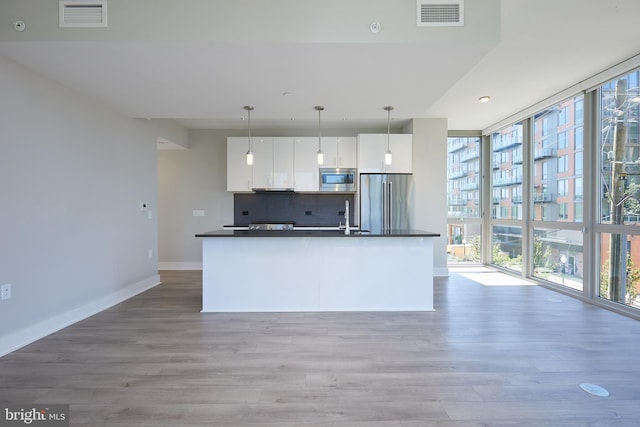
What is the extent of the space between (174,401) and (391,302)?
95.3 inches

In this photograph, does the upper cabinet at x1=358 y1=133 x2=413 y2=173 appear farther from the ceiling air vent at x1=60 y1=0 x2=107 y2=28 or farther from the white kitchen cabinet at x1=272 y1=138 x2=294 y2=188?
A: the ceiling air vent at x1=60 y1=0 x2=107 y2=28

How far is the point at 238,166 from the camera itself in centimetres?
573

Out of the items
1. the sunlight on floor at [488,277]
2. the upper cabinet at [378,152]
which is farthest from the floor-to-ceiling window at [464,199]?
the upper cabinet at [378,152]

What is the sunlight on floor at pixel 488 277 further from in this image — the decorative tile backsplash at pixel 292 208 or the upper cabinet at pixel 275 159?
the upper cabinet at pixel 275 159

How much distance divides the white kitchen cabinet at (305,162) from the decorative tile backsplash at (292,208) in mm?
547

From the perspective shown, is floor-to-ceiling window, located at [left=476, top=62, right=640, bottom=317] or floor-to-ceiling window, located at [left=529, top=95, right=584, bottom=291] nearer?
floor-to-ceiling window, located at [left=476, top=62, right=640, bottom=317]

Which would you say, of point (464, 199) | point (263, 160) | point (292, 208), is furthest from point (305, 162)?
point (464, 199)

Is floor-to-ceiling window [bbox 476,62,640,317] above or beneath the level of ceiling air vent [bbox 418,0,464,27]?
beneath

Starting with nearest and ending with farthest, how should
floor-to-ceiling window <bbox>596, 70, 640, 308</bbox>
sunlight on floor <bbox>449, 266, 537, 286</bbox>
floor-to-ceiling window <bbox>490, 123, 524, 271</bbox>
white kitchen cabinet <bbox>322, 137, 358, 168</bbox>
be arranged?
floor-to-ceiling window <bbox>596, 70, 640, 308</bbox> → sunlight on floor <bbox>449, 266, 537, 286</bbox> → floor-to-ceiling window <bbox>490, 123, 524, 271</bbox> → white kitchen cabinet <bbox>322, 137, 358, 168</bbox>

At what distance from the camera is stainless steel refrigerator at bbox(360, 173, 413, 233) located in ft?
17.3

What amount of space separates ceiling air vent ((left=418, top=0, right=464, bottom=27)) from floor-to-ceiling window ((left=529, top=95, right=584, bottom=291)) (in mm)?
2946

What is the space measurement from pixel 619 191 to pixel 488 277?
2.28 meters

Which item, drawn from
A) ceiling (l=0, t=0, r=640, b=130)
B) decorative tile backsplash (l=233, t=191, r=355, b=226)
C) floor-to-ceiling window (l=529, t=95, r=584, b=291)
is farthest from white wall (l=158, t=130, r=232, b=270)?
floor-to-ceiling window (l=529, t=95, r=584, b=291)

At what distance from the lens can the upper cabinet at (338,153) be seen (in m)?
5.68
